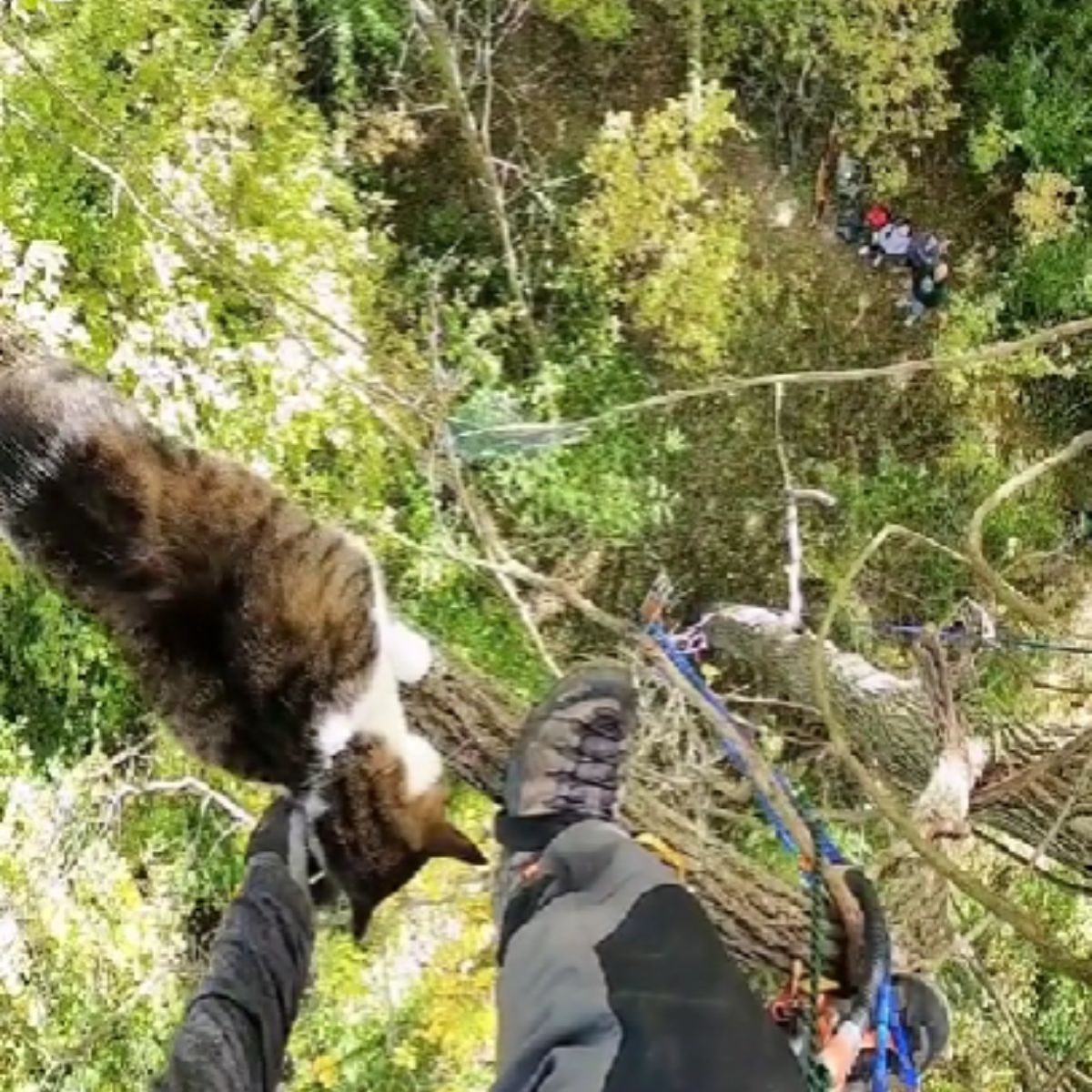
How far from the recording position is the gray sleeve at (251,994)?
1.78 metres

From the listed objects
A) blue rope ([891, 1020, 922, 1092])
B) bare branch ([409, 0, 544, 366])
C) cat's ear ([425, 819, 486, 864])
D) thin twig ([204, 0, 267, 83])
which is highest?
thin twig ([204, 0, 267, 83])

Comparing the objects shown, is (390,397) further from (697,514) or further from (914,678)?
(914,678)

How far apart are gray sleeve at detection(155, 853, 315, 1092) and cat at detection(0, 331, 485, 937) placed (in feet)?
1.04

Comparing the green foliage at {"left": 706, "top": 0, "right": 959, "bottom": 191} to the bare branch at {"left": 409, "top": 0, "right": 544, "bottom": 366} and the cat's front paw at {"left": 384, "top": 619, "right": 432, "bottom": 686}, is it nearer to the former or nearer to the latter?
the bare branch at {"left": 409, "top": 0, "right": 544, "bottom": 366}

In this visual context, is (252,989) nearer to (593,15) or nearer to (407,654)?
(407,654)

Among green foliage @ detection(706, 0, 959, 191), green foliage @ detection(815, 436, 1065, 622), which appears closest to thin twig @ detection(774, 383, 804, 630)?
green foliage @ detection(815, 436, 1065, 622)

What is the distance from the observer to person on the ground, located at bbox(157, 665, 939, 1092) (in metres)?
1.68

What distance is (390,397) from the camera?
3.58 metres

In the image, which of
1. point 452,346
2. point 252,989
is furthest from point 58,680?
point 252,989

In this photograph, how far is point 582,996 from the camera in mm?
1728

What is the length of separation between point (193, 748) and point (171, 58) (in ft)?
6.93

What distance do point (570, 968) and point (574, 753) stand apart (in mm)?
635

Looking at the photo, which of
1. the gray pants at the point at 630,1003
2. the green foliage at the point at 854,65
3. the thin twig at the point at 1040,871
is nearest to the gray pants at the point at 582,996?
the gray pants at the point at 630,1003

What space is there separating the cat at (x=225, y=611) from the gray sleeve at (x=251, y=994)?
32cm
